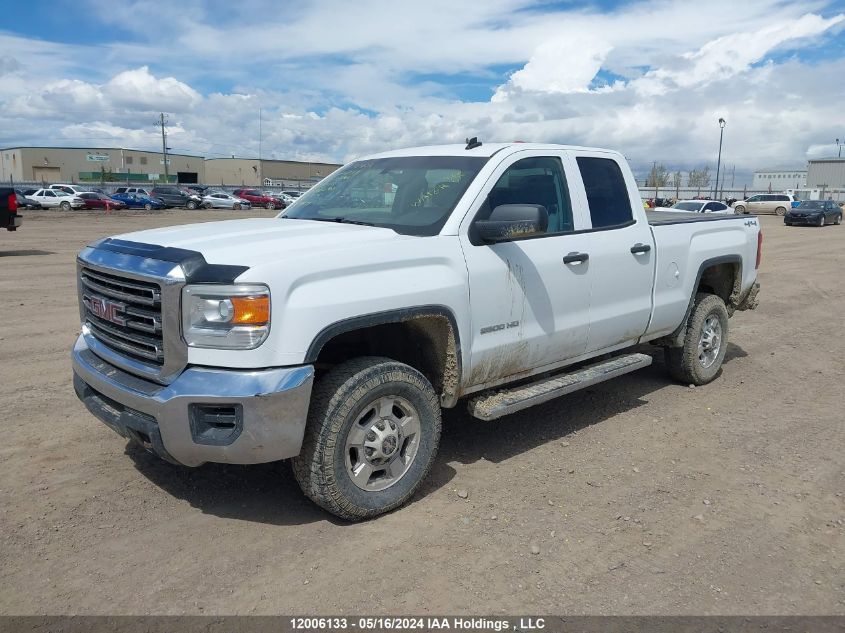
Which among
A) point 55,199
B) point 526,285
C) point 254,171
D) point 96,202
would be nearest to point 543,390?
point 526,285

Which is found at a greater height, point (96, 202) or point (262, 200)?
point (96, 202)

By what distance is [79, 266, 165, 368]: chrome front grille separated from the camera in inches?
137

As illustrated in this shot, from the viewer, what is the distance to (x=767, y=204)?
48.4 meters

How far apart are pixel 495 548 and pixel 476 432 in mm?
1703

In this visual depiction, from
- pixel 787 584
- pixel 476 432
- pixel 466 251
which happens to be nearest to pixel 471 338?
pixel 466 251

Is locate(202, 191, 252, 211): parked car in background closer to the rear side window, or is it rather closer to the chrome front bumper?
the rear side window

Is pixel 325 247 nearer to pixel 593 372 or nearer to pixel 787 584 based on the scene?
pixel 593 372

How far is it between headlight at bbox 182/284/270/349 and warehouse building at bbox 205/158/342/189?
113143mm

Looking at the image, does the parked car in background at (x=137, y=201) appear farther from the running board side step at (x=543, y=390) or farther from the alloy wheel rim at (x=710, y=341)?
the running board side step at (x=543, y=390)

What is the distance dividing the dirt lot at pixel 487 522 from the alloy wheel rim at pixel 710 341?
20.7 inches

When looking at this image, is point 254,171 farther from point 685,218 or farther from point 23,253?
point 685,218

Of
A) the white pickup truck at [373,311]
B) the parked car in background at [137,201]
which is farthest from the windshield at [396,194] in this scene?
the parked car in background at [137,201]

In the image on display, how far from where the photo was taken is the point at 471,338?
4145mm

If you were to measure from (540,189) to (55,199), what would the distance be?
49.3m
